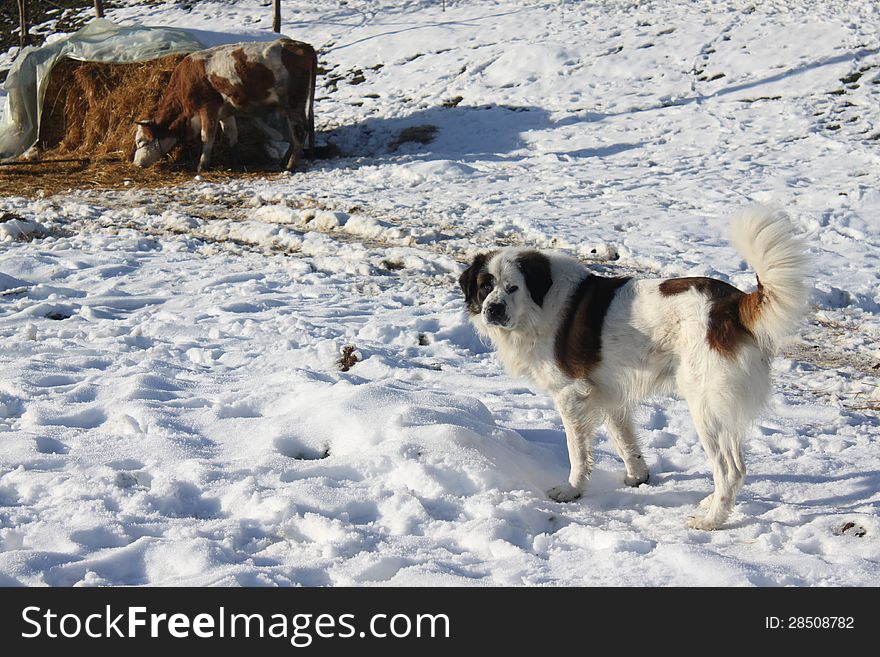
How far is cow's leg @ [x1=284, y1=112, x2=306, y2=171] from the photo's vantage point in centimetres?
1510

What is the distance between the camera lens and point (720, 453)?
452 centimetres

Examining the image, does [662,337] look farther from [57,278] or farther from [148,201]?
[148,201]

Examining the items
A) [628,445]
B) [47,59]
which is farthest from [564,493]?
[47,59]

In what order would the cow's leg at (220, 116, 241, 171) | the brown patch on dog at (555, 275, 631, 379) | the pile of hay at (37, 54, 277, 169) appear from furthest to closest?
the pile of hay at (37, 54, 277, 169)
the cow's leg at (220, 116, 241, 171)
the brown patch on dog at (555, 275, 631, 379)

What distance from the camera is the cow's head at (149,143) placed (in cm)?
1497

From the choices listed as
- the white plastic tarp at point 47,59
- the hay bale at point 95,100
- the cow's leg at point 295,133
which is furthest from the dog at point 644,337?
the white plastic tarp at point 47,59

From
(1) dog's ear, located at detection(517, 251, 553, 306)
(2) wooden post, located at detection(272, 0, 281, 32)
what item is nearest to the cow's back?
(2) wooden post, located at detection(272, 0, 281, 32)

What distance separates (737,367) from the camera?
4.32 meters

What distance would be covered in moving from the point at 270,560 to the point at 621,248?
6.59 metres

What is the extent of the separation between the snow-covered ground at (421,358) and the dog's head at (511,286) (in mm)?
774

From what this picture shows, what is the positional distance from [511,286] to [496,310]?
19 cm

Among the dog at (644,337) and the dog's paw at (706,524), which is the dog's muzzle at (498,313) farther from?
the dog's paw at (706,524)

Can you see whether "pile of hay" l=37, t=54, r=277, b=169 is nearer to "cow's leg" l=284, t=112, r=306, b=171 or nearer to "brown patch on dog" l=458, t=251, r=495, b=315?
"cow's leg" l=284, t=112, r=306, b=171

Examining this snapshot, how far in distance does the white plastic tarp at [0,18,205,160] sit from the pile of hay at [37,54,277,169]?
0.55ft
